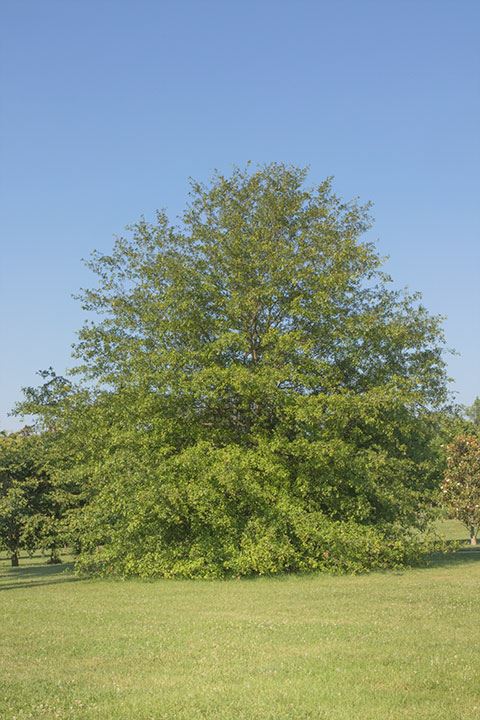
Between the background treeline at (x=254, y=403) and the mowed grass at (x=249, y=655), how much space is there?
15.9ft

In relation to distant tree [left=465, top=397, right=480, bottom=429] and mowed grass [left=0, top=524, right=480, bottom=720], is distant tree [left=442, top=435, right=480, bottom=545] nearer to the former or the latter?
mowed grass [left=0, top=524, right=480, bottom=720]

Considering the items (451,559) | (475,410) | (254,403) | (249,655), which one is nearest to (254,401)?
(254,403)

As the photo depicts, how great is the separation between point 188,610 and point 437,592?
6.32 m

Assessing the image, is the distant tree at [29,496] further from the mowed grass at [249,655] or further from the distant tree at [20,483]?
the mowed grass at [249,655]

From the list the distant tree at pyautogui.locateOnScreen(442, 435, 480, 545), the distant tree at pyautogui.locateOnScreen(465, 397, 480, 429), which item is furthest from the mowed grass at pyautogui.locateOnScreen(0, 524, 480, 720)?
the distant tree at pyautogui.locateOnScreen(465, 397, 480, 429)

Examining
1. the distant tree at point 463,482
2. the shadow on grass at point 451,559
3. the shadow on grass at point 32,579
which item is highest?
the distant tree at point 463,482

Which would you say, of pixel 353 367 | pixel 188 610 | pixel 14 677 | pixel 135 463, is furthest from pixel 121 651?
pixel 353 367

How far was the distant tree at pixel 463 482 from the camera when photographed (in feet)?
133

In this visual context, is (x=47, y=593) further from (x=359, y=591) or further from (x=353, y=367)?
(x=353, y=367)

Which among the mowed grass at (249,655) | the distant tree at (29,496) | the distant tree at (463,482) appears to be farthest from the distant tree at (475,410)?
the mowed grass at (249,655)

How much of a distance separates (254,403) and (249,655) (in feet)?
53.4

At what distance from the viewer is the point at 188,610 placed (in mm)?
18109

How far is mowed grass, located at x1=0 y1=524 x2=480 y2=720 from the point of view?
920cm

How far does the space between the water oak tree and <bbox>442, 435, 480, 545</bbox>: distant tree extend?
34.8 ft
